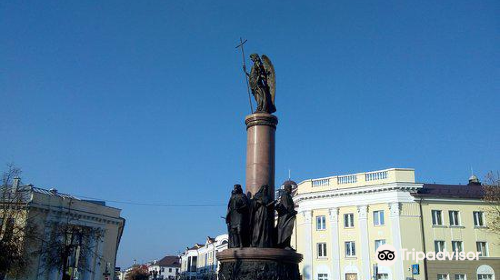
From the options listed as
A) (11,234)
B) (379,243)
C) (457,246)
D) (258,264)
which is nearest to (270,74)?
(258,264)

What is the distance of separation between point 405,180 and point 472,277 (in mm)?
9571

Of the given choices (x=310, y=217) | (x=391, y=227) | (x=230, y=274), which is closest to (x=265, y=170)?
(x=230, y=274)

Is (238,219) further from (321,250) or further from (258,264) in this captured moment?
(321,250)

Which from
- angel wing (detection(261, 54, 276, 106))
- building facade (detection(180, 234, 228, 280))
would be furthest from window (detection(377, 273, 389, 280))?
building facade (detection(180, 234, 228, 280))

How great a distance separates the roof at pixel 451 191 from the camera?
4064cm

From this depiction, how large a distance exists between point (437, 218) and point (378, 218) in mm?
5071

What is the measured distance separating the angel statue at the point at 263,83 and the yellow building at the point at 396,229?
87.3 feet

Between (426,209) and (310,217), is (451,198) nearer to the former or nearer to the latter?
(426,209)

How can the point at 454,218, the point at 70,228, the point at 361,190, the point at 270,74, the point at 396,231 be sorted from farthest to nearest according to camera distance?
the point at 361,190 → the point at 454,218 → the point at 70,228 → the point at 396,231 → the point at 270,74

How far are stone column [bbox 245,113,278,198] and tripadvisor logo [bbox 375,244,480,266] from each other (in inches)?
1110

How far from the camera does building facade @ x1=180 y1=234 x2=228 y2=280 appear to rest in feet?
251

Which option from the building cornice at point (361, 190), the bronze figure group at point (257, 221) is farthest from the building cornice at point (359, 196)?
the bronze figure group at point (257, 221)

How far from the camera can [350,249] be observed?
136 feet

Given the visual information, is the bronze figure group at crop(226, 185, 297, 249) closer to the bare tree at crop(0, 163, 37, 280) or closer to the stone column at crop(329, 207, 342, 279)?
the bare tree at crop(0, 163, 37, 280)
